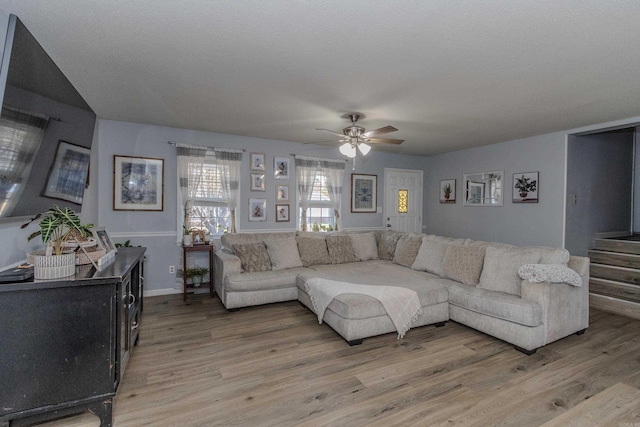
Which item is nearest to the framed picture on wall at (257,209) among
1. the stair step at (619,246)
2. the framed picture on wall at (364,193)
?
the framed picture on wall at (364,193)

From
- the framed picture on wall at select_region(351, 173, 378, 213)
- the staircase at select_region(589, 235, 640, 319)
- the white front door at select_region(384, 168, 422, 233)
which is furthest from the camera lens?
Answer: the white front door at select_region(384, 168, 422, 233)

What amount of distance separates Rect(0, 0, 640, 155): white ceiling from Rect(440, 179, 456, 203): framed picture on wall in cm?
239

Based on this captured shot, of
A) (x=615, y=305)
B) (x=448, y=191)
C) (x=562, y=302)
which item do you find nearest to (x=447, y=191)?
(x=448, y=191)

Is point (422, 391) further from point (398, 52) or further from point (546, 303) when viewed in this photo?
point (398, 52)

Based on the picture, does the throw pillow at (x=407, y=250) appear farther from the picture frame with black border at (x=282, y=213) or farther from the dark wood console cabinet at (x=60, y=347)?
the dark wood console cabinet at (x=60, y=347)

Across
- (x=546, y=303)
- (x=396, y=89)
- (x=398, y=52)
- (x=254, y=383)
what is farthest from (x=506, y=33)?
(x=254, y=383)

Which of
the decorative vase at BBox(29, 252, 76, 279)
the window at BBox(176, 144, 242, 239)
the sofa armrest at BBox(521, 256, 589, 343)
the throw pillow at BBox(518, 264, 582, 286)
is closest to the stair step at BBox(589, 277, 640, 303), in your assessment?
the sofa armrest at BBox(521, 256, 589, 343)

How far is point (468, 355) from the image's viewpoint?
2721 mm

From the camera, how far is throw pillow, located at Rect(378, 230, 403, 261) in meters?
4.86

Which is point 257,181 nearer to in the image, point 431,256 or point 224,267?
point 224,267

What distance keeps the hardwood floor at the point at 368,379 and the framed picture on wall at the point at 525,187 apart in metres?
2.08

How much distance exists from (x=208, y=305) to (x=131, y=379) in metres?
1.71

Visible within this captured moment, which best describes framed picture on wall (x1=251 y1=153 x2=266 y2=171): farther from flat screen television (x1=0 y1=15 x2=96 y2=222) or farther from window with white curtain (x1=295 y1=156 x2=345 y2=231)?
flat screen television (x1=0 y1=15 x2=96 y2=222)

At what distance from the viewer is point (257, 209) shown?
4945 millimetres
